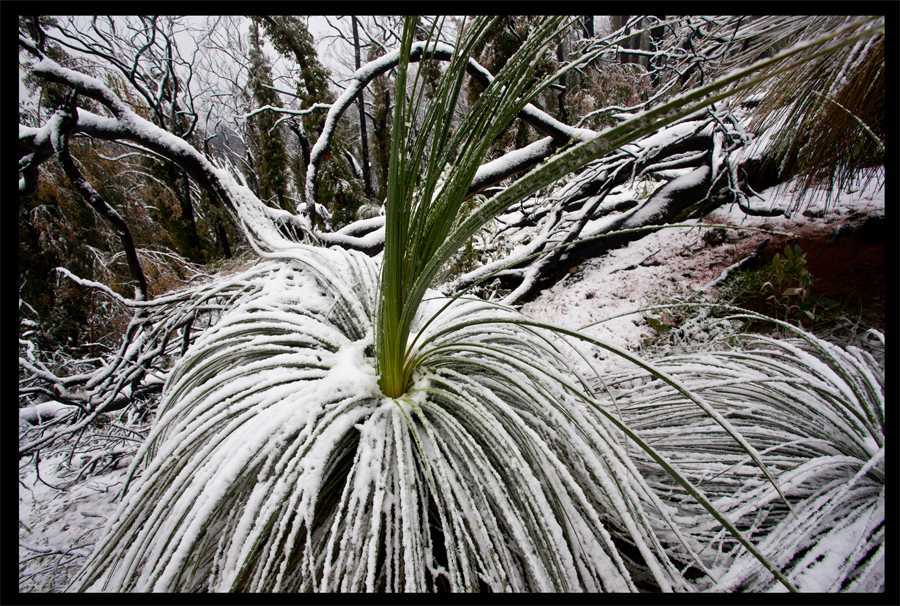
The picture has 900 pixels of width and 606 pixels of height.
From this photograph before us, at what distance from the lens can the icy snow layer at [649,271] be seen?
143cm

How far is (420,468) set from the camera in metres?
0.45

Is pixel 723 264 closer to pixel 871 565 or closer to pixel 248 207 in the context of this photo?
pixel 871 565

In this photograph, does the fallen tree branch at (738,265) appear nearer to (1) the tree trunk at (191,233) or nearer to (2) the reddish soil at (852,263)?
(2) the reddish soil at (852,263)

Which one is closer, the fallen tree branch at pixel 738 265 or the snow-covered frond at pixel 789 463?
the snow-covered frond at pixel 789 463

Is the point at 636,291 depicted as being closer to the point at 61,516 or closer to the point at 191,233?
the point at 61,516

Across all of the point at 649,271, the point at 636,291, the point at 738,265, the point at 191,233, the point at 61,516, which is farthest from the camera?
the point at 191,233

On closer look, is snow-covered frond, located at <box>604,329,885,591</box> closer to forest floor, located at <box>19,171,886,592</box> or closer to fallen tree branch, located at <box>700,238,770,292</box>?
forest floor, located at <box>19,171,886,592</box>

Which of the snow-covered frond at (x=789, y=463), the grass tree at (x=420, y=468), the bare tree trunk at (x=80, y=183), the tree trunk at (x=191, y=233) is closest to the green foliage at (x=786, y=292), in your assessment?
the snow-covered frond at (x=789, y=463)

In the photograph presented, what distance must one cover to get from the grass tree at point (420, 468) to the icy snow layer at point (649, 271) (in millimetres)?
908

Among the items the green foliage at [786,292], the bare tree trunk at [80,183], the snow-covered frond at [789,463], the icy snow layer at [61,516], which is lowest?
the icy snow layer at [61,516]

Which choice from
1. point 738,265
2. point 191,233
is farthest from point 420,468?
point 191,233

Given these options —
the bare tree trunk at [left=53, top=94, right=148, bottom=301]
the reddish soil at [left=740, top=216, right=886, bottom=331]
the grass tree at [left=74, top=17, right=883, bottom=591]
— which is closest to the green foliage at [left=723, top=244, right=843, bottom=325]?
the reddish soil at [left=740, top=216, right=886, bottom=331]

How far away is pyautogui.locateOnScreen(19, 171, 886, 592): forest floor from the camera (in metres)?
1.03

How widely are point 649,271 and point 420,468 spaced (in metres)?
1.73
